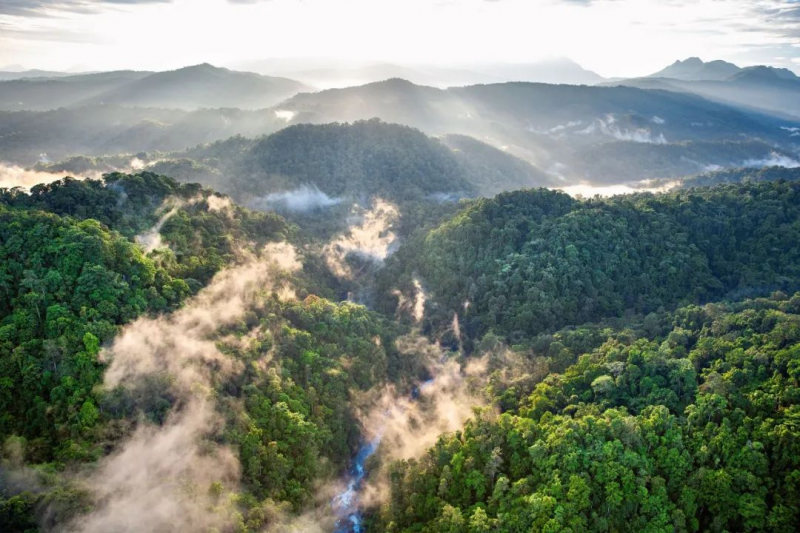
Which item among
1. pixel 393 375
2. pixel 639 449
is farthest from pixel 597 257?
pixel 639 449

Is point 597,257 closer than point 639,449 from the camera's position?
No

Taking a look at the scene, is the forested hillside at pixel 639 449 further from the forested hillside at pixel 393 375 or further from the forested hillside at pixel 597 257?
the forested hillside at pixel 597 257

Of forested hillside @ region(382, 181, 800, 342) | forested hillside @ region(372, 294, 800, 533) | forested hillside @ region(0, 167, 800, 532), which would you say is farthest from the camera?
forested hillside @ region(382, 181, 800, 342)

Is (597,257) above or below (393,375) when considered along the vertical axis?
above

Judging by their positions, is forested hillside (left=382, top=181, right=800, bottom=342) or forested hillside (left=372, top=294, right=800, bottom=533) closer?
forested hillside (left=372, top=294, right=800, bottom=533)

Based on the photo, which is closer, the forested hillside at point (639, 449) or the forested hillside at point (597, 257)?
the forested hillside at point (639, 449)

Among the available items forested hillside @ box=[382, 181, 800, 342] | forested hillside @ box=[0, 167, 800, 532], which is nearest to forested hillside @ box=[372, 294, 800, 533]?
forested hillside @ box=[0, 167, 800, 532]

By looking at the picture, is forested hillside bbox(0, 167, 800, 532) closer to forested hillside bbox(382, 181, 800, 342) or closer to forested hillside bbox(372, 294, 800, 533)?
forested hillside bbox(372, 294, 800, 533)

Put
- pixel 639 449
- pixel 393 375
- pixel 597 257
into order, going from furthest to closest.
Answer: pixel 597 257
pixel 393 375
pixel 639 449

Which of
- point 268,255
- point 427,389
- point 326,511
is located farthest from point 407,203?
point 326,511

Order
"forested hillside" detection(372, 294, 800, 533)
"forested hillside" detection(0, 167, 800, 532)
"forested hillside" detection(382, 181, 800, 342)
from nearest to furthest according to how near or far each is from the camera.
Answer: "forested hillside" detection(372, 294, 800, 533), "forested hillside" detection(0, 167, 800, 532), "forested hillside" detection(382, 181, 800, 342)

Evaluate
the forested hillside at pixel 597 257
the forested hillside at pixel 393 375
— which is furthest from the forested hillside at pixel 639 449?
the forested hillside at pixel 597 257

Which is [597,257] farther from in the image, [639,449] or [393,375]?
[639,449]
